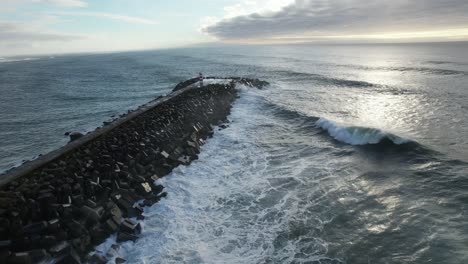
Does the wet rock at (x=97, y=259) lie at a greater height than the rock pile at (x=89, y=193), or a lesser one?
lesser

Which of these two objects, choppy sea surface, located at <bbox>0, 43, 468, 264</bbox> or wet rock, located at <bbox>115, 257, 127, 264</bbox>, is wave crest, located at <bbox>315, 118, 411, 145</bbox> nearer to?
choppy sea surface, located at <bbox>0, 43, 468, 264</bbox>

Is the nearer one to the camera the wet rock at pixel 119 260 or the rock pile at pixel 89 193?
the rock pile at pixel 89 193

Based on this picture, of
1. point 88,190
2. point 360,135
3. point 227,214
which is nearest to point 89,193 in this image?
point 88,190

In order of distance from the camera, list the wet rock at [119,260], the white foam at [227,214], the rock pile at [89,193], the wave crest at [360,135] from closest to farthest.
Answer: the rock pile at [89,193] → the wet rock at [119,260] → the white foam at [227,214] → the wave crest at [360,135]

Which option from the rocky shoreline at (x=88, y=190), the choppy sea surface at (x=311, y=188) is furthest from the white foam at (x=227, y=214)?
the rocky shoreline at (x=88, y=190)

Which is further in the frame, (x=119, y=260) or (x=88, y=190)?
(x=88, y=190)

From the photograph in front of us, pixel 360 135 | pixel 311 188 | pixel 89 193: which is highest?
pixel 89 193

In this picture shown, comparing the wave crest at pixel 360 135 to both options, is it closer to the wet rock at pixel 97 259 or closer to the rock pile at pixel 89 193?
the rock pile at pixel 89 193

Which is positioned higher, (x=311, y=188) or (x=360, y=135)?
(x=360, y=135)

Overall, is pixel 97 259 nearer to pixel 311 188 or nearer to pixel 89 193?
pixel 89 193
